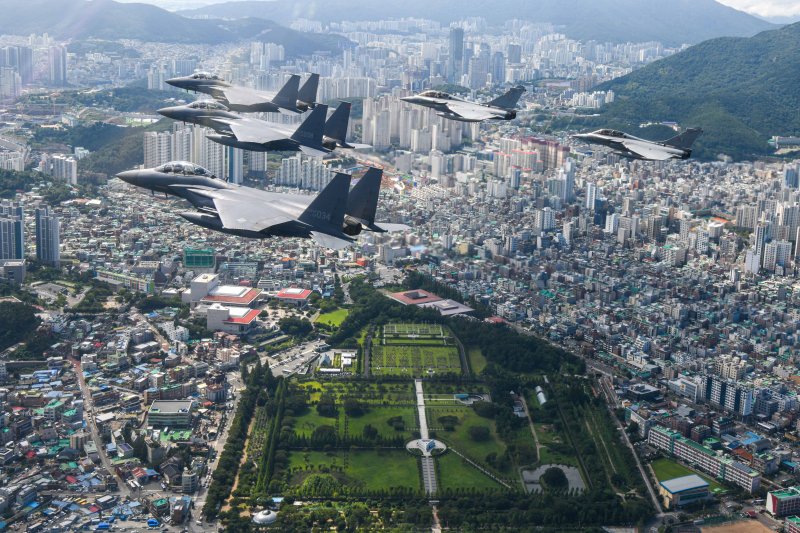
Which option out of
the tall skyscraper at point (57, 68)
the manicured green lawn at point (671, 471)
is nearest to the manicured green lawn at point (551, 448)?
the manicured green lawn at point (671, 471)

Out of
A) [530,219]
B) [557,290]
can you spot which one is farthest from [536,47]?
[557,290]

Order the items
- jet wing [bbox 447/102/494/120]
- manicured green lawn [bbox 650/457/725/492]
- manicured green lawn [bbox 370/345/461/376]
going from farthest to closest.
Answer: manicured green lawn [bbox 370/345/461/376] → manicured green lawn [bbox 650/457/725/492] → jet wing [bbox 447/102/494/120]

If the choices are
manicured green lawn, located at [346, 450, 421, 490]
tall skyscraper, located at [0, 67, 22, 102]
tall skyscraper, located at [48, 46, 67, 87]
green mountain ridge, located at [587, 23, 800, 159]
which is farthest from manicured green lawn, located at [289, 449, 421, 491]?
tall skyscraper, located at [48, 46, 67, 87]

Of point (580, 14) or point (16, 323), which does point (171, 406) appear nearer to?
point (16, 323)

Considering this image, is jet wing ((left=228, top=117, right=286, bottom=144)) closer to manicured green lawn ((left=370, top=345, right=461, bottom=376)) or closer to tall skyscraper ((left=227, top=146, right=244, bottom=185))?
manicured green lawn ((left=370, top=345, right=461, bottom=376))

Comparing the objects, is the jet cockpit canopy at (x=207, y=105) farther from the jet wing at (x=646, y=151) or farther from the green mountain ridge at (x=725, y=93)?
the green mountain ridge at (x=725, y=93)

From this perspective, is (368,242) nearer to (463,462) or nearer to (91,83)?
(463,462)
